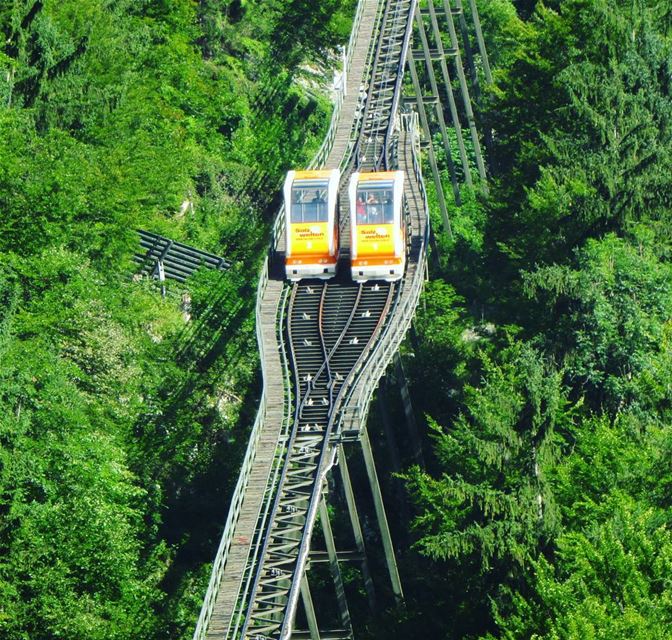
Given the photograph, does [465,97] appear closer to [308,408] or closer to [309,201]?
[309,201]

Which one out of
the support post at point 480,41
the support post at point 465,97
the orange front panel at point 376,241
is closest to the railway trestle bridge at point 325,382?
the orange front panel at point 376,241

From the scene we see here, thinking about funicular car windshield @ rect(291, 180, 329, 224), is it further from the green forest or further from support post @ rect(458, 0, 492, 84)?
support post @ rect(458, 0, 492, 84)

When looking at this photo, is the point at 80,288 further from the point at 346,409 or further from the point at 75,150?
the point at 346,409

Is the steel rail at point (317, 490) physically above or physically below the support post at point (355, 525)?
above

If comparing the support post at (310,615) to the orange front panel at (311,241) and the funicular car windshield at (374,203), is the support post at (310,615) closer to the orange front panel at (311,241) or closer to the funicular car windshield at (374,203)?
the orange front panel at (311,241)

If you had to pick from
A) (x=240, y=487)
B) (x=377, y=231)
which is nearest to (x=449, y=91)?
(x=377, y=231)

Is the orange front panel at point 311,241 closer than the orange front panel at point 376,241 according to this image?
No

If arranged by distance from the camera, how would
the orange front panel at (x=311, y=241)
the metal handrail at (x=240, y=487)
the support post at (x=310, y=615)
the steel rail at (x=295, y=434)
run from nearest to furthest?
the metal handrail at (x=240, y=487), the steel rail at (x=295, y=434), the support post at (x=310, y=615), the orange front panel at (x=311, y=241)
